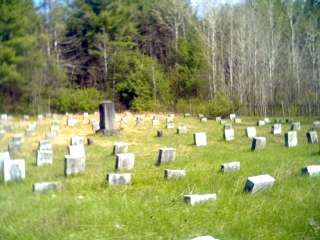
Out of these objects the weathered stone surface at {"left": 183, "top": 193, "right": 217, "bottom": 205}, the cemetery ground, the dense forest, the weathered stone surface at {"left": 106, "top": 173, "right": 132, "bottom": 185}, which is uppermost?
the dense forest

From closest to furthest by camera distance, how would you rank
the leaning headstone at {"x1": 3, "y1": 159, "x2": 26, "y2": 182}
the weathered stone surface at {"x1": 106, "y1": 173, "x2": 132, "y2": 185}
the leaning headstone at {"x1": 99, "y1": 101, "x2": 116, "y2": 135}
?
the weathered stone surface at {"x1": 106, "y1": 173, "x2": 132, "y2": 185}, the leaning headstone at {"x1": 3, "y1": 159, "x2": 26, "y2": 182}, the leaning headstone at {"x1": 99, "y1": 101, "x2": 116, "y2": 135}

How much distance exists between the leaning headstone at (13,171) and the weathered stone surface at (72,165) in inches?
31.5

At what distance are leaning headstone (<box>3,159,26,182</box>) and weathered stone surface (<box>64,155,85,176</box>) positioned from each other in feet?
2.62

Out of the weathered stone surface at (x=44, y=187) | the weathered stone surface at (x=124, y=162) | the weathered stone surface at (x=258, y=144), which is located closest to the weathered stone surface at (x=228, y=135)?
the weathered stone surface at (x=258, y=144)

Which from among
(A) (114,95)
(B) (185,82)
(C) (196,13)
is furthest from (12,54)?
(C) (196,13)

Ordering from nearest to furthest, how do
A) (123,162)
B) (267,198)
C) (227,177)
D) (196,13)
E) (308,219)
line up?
(308,219) → (267,198) → (227,177) → (123,162) → (196,13)

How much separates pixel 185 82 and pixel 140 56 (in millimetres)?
4119

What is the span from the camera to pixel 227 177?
8023 millimetres

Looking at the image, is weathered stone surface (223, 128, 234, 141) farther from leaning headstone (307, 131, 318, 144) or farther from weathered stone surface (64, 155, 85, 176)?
weathered stone surface (64, 155, 85, 176)

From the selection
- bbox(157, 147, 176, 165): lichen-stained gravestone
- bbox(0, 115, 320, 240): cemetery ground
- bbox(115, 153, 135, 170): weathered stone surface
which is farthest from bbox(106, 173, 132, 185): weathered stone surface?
bbox(157, 147, 176, 165): lichen-stained gravestone

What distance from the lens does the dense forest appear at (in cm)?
3179

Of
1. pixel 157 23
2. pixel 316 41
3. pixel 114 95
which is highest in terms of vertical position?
pixel 157 23

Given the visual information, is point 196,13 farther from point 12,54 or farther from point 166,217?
point 166,217

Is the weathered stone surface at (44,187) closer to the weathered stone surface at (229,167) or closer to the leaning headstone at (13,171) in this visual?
the leaning headstone at (13,171)
